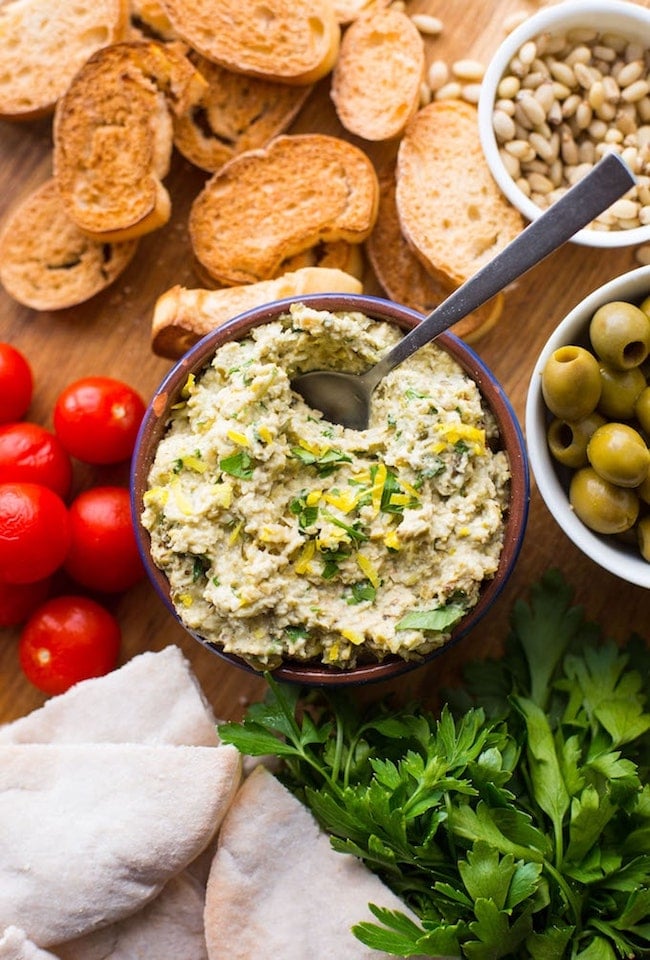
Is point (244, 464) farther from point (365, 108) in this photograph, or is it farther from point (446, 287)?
point (365, 108)

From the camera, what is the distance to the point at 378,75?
2652 millimetres

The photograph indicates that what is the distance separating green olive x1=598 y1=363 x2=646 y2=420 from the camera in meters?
2.15

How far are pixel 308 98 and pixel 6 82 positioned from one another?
76 cm

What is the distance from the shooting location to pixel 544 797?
2.22 m

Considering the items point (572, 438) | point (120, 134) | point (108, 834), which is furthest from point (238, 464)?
point (120, 134)

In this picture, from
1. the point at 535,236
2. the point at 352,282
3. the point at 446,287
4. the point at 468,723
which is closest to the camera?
the point at 535,236

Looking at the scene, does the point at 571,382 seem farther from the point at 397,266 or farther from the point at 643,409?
the point at 397,266

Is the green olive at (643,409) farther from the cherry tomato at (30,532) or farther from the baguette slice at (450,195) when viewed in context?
the cherry tomato at (30,532)

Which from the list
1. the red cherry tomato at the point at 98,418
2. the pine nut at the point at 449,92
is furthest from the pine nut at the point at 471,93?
the red cherry tomato at the point at 98,418

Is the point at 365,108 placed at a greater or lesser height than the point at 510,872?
greater

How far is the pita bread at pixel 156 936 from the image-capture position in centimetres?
245

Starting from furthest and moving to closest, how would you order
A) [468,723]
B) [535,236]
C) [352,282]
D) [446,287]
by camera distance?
[446,287] → [352,282] → [468,723] → [535,236]

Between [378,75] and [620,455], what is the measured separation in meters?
1.20

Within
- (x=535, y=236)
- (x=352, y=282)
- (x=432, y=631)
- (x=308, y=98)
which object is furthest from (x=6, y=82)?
(x=432, y=631)
